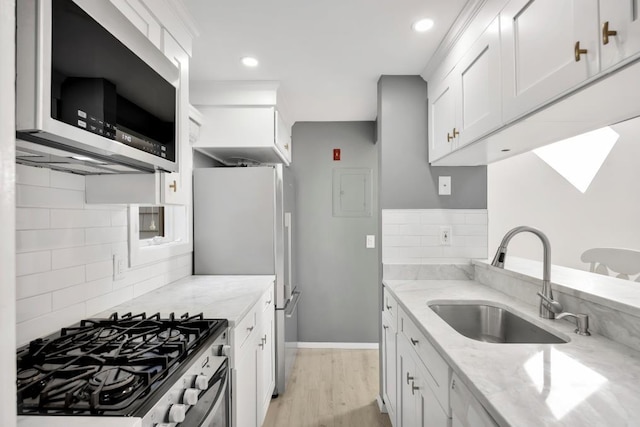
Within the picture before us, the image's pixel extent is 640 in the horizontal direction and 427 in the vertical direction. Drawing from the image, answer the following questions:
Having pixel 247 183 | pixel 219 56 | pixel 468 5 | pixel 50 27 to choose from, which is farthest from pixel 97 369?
pixel 468 5

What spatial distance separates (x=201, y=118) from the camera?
2.46m

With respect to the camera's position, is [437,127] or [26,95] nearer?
[26,95]

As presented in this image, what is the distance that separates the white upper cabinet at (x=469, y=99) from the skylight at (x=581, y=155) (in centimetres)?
68

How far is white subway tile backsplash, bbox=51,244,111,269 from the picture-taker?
4.59ft

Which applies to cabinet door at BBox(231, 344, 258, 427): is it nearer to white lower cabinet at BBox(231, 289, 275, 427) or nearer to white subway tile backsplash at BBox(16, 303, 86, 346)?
white lower cabinet at BBox(231, 289, 275, 427)

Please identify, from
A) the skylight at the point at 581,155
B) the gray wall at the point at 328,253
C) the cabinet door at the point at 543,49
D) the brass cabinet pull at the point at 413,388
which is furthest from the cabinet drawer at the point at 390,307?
the skylight at the point at 581,155

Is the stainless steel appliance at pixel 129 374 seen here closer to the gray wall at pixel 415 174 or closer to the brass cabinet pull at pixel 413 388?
the brass cabinet pull at pixel 413 388

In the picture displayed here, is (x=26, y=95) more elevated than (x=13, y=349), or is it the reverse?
(x=26, y=95)

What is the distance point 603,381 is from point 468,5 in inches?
64.9

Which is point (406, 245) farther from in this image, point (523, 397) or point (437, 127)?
point (523, 397)

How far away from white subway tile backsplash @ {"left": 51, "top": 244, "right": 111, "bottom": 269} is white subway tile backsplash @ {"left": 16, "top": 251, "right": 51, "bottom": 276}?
1.1 inches

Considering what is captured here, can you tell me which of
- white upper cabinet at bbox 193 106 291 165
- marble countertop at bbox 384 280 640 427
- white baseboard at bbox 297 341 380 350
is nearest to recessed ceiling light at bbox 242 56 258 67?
white upper cabinet at bbox 193 106 291 165

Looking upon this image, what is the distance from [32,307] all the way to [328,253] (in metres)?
2.75

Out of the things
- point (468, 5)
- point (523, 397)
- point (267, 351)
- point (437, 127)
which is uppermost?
point (468, 5)
